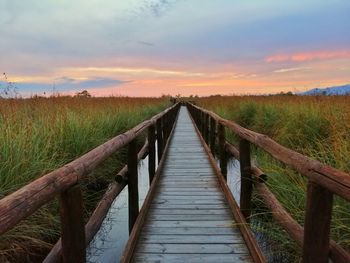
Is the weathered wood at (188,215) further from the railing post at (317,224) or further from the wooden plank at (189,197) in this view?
the railing post at (317,224)

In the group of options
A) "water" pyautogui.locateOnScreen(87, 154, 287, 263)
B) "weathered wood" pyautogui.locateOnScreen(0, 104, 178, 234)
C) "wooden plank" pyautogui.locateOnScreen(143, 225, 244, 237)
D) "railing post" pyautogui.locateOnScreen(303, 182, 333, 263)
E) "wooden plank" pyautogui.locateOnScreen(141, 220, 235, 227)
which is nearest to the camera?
"weathered wood" pyautogui.locateOnScreen(0, 104, 178, 234)

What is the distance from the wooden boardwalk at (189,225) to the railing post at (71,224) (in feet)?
4.09

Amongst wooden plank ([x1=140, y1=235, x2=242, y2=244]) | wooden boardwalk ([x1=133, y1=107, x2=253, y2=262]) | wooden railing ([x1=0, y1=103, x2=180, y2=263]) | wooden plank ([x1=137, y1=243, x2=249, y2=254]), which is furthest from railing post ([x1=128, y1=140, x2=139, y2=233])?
wooden plank ([x1=137, y1=243, x2=249, y2=254])

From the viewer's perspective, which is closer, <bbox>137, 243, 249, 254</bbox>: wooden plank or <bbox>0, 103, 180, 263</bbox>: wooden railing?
<bbox>0, 103, 180, 263</bbox>: wooden railing

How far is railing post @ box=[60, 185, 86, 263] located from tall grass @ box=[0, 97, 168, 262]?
918mm

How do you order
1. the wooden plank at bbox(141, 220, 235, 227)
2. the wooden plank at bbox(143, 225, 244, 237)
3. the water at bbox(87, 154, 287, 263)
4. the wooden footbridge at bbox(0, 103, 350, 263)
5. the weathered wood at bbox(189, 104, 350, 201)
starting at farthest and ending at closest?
1. the water at bbox(87, 154, 287, 263)
2. the wooden plank at bbox(141, 220, 235, 227)
3. the wooden plank at bbox(143, 225, 244, 237)
4. the wooden footbridge at bbox(0, 103, 350, 263)
5. the weathered wood at bbox(189, 104, 350, 201)

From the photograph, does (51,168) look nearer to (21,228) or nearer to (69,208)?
(21,228)

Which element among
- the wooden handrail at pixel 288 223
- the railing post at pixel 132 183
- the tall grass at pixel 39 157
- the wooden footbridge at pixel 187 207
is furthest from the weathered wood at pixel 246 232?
the tall grass at pixel 39 157

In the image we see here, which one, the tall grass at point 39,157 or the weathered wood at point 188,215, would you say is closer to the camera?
the tall grass at point 39,157

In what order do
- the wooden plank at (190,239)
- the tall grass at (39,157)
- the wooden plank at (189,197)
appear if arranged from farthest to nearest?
the wooden plank at (189,197) < the wooden plank at (190,239) < the tall grass at (39,157)

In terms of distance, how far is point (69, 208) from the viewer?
7.64 ft

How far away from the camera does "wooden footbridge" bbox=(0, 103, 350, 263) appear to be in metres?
2.09

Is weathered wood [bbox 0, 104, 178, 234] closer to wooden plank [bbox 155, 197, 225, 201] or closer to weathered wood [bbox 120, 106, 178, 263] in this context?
weathered wood [bbox 120, 106, 178, 263]

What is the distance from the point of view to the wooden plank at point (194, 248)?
12.5 ft
